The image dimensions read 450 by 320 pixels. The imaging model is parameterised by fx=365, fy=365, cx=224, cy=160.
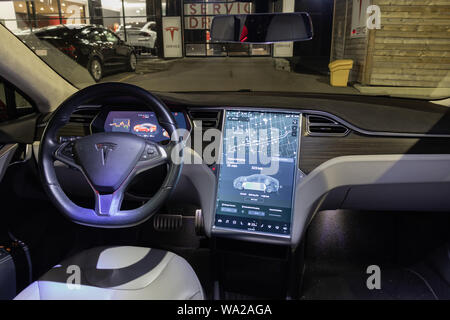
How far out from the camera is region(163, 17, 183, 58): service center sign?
1603 centimetres

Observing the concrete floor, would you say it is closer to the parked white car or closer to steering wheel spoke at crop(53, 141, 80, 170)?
the parked white car

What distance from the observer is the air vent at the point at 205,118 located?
1.99 meters

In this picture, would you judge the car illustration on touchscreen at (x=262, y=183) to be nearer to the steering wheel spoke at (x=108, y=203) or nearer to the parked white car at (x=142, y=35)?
the steering wheel spoke at (x=108, y=203)

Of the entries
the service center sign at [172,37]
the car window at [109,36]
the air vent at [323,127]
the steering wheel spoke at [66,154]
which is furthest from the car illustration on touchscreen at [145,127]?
the service center sign at [172,37]

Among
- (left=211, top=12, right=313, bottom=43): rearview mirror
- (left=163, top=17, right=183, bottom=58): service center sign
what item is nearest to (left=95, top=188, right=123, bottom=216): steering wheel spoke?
(left=211, top=12, right=313, bottom=43): rearview mirror

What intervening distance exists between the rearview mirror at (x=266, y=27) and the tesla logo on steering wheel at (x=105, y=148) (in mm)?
735

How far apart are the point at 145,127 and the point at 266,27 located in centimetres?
83

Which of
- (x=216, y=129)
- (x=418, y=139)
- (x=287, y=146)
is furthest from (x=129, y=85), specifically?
(x=418, y=139)

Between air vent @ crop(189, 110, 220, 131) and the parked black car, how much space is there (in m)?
5.97

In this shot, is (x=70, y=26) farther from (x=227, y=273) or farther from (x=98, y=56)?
(x=227, y=273)

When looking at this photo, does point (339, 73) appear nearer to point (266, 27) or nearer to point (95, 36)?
point (95, 36)

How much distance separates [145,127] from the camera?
1986mm

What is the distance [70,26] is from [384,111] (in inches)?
310

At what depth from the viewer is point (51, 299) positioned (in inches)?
55.8
